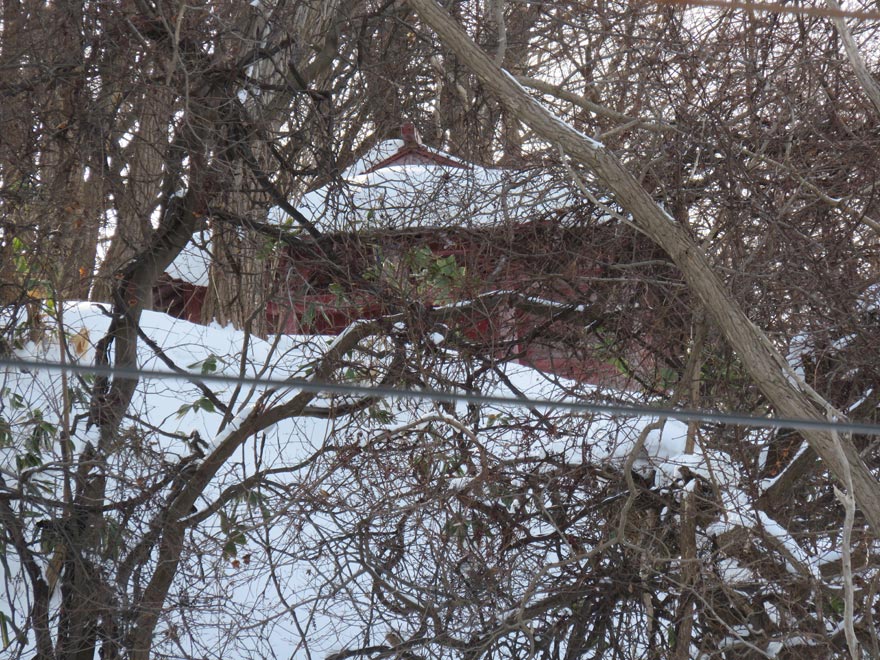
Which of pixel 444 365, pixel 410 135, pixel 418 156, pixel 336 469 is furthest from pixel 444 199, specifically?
pixel 336 469

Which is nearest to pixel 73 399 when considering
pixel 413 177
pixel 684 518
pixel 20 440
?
pixel 20 440

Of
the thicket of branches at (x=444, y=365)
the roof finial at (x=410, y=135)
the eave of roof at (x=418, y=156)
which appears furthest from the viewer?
the roof finial at (x=410, y=135)

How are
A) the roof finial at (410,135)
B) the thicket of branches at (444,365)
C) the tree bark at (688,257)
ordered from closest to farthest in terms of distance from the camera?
1. the tree bark at (688,257)
2. the thicket of branches at (444,365)
3. the roof finial at (410,135)

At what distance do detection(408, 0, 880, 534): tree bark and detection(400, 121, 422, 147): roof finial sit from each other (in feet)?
6.07

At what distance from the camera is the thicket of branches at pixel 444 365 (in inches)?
176

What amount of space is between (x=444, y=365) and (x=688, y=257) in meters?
1.70

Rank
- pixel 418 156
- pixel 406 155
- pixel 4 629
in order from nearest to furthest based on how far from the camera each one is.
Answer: pixel 4 629, pixel 418 156, pixel 406 155

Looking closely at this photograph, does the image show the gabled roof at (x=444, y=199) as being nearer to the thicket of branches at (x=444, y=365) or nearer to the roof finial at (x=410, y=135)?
the thicket of branches at (x=444, y=365)

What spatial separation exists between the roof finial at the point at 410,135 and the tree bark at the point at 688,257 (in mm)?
1850

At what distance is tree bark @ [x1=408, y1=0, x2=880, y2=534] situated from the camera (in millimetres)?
3195

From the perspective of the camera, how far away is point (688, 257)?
3.39 m

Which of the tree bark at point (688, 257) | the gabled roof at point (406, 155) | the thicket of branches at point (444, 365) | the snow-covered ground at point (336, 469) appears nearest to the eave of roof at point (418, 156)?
the gabled roof at point (406, 155)

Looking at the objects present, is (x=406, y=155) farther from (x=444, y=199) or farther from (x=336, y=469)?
(x=336, y=469)

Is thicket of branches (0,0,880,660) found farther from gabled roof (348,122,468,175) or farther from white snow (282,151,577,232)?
gabled roof (348,122,468,175)
